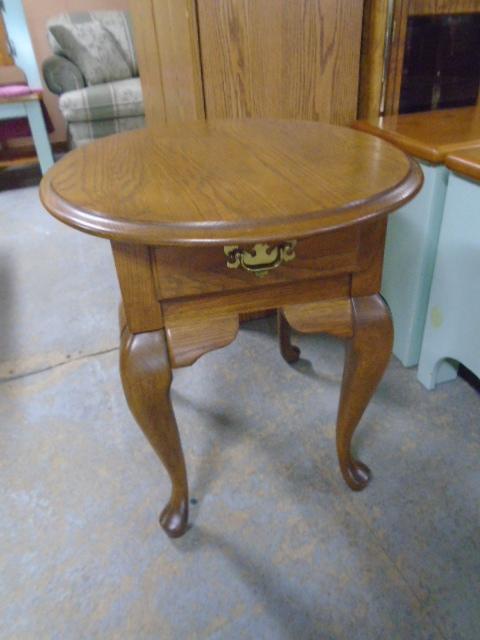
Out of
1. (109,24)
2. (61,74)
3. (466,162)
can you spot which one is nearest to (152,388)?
(466,162)

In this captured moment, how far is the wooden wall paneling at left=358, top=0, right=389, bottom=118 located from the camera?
99 centimetres

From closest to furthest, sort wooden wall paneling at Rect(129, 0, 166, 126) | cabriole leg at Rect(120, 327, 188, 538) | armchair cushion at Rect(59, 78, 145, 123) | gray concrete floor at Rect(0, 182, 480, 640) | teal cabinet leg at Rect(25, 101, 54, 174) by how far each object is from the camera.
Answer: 1. cabriole leg at Rect(120, 327, 188, 538)
2. gray concrete floor at Rect(0, 182, 480, 640)
3. wooden wall paneling at Rect(129, 0, 166, 126)
4. teal cabinet leg at Rect(25, 101, 54, 174)
5. armchair cushion at Rect(59, 78, 145, 123)

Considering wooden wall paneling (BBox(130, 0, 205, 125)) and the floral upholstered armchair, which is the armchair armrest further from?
wooden wall paneling (BBox(130, 0, 205, 125))

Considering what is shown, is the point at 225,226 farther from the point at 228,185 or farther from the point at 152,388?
the point at 152,388

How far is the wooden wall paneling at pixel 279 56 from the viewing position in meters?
0.93

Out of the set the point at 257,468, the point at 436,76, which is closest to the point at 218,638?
the point at 257,468

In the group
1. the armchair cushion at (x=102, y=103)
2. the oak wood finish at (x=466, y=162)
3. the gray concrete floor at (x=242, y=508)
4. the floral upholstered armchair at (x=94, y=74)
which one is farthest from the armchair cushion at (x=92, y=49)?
the oak wood finish at (x=466, y=162)

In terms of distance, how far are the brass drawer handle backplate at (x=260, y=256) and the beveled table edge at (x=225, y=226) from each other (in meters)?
0.08

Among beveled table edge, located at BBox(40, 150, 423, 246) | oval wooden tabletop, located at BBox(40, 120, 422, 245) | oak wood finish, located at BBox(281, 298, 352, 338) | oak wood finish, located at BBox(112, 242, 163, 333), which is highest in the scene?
oval wooden tabletop, located at BBox(40, 120, 422, 245)

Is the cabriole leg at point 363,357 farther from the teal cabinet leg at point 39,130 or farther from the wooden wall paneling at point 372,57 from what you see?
the teal cabinet leg at point 39,130

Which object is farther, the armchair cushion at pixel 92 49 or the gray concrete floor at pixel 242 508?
the armchair cushion at pixel 92 49

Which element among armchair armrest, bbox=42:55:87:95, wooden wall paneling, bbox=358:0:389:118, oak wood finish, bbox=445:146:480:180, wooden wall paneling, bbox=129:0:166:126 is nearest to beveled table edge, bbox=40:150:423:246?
oak wood finish, bbox=445:146:480:180

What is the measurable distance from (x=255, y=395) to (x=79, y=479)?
0.42 metres

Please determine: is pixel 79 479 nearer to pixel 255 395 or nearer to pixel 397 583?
pixel 255 395
